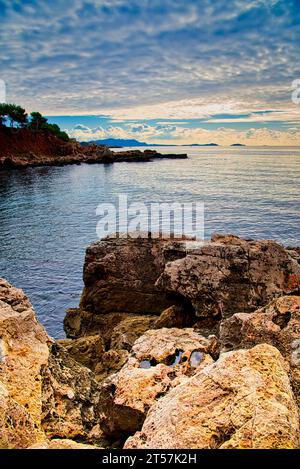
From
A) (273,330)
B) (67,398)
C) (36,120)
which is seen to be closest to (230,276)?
(273,330)

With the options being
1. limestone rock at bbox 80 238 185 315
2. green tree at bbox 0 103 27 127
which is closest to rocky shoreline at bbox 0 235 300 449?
limestone rock at bbox 80 238 185 315

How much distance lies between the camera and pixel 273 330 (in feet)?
18.6

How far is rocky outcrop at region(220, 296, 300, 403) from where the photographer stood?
5203 mm

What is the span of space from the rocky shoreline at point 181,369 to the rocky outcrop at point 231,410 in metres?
0.01

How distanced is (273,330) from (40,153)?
129780 millimetres

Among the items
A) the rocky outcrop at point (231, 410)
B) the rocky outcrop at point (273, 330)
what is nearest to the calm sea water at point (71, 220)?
the rocky outcrop at point (273, 330)

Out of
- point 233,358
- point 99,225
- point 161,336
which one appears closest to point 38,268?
point 99,225

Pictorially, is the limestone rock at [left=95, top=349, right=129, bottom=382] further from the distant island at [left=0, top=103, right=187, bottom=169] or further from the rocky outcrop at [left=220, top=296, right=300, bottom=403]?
the distant island at [left=0, top=103, right=187, bottom=169]

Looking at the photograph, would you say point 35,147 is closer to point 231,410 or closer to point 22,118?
point 22,118

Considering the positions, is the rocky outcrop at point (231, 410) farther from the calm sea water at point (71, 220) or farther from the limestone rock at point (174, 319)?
the calm sea water at point (71, 220)

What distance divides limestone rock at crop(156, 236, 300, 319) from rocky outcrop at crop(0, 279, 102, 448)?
12.9 feet

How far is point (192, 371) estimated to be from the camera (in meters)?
5.86

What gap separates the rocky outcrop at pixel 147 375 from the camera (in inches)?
197

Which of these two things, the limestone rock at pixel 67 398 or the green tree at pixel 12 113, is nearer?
the limestone rock at pixel 67 398
